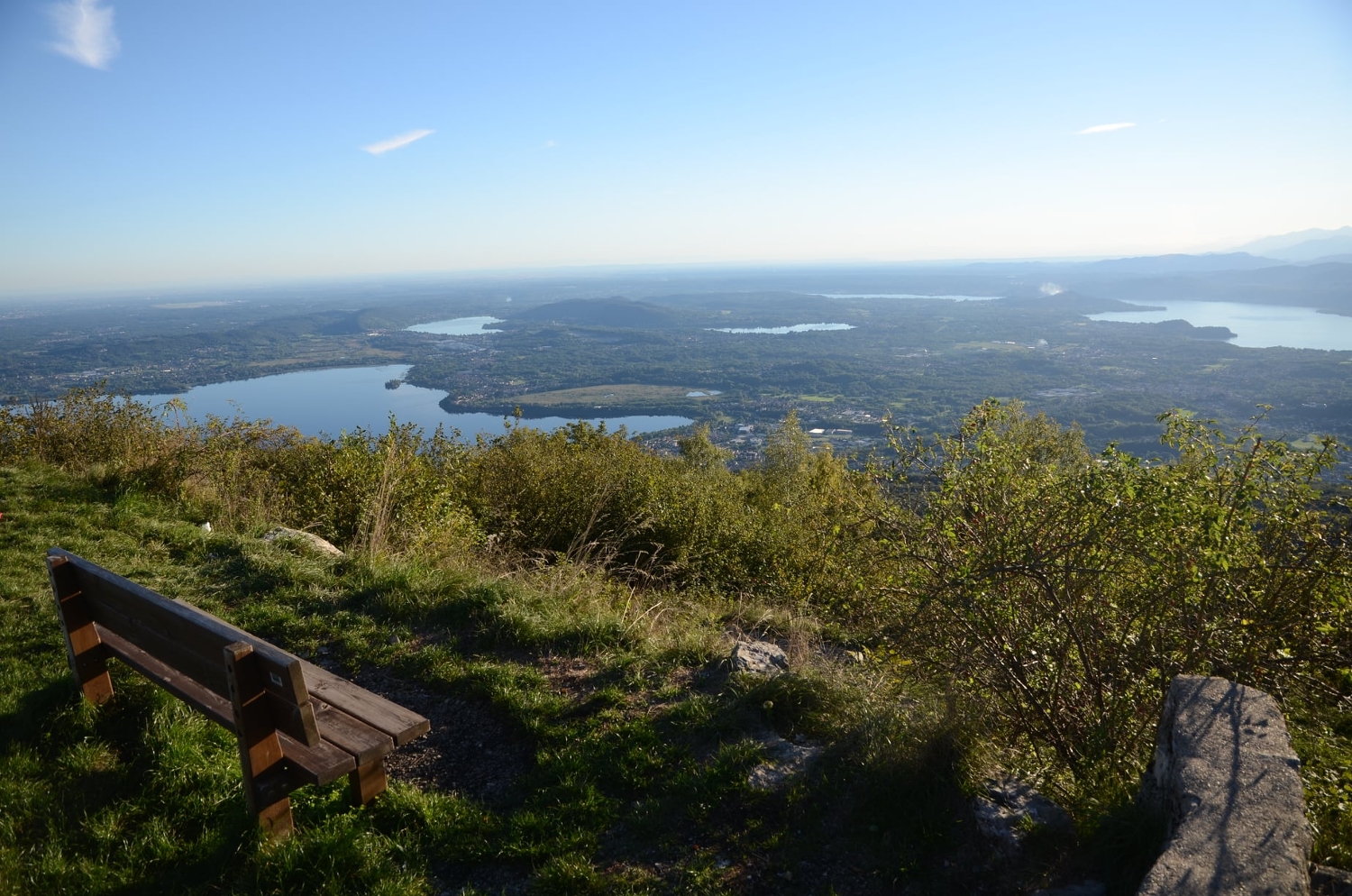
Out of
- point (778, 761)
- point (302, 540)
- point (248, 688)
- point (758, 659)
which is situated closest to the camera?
point (248, 688)

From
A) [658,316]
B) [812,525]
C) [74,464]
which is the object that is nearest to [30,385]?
[74,464]

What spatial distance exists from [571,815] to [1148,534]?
10.5ft

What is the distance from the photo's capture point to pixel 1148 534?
328cm

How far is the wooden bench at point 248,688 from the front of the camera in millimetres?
2650

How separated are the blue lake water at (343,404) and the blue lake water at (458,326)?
58.5m

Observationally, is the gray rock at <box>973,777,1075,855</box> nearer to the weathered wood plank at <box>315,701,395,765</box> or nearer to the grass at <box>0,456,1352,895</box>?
the grass at <box>0,456,1352,895</box>

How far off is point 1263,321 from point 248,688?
15716 cm

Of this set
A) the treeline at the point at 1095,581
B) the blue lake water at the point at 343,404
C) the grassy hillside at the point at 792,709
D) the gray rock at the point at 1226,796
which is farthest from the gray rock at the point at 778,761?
the blue lake water at the point at 343,404

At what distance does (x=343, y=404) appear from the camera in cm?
6781

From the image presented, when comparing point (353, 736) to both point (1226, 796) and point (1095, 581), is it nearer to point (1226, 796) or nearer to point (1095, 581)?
point (1226, 796)

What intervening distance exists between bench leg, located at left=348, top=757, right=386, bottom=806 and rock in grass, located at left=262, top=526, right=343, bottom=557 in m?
3.54

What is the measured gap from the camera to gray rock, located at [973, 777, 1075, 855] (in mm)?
2811

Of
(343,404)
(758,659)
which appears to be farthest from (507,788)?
(343,404)

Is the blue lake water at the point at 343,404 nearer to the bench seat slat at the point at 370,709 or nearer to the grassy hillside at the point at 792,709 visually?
the grassy hillside at the point at 792,709
